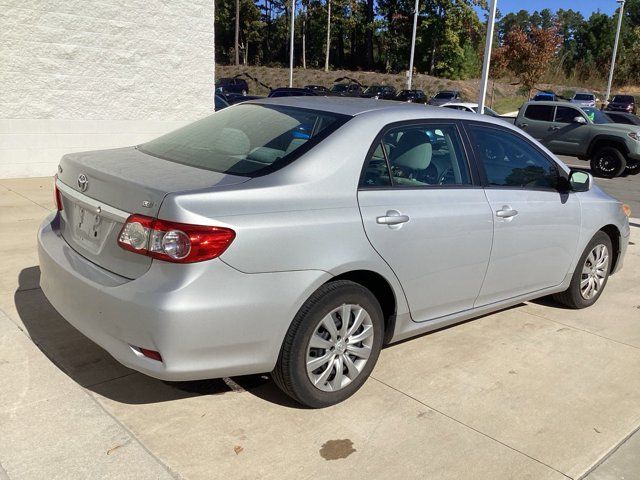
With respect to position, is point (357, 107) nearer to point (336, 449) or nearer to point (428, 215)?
point (428, 215)

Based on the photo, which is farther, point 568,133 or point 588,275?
point 568,133

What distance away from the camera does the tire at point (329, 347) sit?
124 inches

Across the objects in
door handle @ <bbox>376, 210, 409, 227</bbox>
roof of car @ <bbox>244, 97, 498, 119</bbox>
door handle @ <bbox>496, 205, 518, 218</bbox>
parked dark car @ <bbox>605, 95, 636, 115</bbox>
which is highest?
roof of car @ <bbox>244, 97, 498, 119</bbox>

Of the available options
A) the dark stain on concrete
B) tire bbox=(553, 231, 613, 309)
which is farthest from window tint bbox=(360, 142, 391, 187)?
tire bbox=(553, 231, 613, 309)

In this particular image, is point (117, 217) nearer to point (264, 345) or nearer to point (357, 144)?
point (264, 345)

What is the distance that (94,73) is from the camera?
10328mm

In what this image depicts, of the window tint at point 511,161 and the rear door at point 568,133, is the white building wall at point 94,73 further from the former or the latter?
the rear door at point 568,133

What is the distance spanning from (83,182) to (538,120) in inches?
613

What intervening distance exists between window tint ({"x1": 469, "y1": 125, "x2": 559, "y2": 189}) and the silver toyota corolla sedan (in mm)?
15

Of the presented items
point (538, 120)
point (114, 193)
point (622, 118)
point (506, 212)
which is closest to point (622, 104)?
point (622, 118)

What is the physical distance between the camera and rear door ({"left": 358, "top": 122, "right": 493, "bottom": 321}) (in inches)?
137

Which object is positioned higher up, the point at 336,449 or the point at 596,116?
the point at 596,116

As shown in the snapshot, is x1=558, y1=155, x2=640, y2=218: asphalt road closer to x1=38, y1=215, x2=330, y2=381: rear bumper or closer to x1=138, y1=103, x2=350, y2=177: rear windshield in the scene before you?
x1=138, y1=103, x2=350, y2=177: rear windshield

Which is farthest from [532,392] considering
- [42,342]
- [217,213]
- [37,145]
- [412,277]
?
[37,145]
